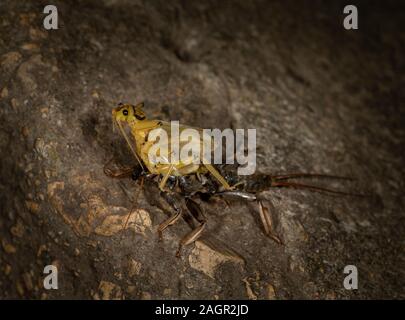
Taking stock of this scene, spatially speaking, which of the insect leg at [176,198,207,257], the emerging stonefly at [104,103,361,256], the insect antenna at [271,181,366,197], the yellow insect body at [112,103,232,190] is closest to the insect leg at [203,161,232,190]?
the emerging stonefly at [104,103,361,256]

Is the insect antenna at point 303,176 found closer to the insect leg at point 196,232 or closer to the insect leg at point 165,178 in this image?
the insect leg at point 196,232

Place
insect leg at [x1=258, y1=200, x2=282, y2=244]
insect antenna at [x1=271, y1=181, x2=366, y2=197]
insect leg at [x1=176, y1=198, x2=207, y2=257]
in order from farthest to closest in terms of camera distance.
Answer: insect antenna at [x1=271, y1=181, x2=366, y2=197] < insect leg at [x1=258, y1=200, x2=282, y2=244] < insect leg at [x1=176, y1=198, x2=207, y2=257]

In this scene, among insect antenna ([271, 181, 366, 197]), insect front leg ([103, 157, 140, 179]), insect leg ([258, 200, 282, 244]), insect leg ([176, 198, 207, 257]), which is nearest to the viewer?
insect leg ([176, 198, 207, 257])

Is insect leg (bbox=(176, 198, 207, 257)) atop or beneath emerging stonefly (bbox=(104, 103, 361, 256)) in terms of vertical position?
beneath

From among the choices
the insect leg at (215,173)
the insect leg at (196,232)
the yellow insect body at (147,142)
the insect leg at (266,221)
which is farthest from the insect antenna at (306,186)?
the yellow insect body at (147,142)

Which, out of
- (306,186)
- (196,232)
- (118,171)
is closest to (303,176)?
(306,186)

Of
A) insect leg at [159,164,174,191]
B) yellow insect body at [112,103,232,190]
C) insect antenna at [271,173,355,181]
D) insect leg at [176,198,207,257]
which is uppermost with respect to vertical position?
yellow insect body at [112,103,232,190]

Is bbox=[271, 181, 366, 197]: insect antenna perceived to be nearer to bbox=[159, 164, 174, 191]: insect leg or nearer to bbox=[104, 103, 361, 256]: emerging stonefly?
bbox=[104, 103, 361, 256]: emerging stonefly

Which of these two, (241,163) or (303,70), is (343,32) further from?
(241,163)
